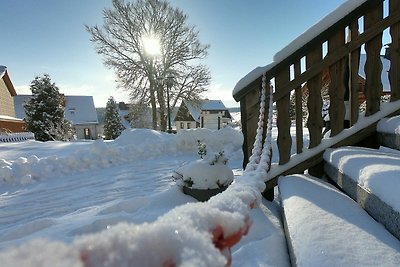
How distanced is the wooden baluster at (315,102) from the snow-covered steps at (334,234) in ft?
2.80

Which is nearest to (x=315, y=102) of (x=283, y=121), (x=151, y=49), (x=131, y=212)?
(x=283, y=121)

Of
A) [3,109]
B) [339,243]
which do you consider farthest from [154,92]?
[339,243]

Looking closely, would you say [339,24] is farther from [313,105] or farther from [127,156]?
[127,156]

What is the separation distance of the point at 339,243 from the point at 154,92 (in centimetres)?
1983

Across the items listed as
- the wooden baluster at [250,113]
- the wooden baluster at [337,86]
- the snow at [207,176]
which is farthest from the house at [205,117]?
the wooden baluster at [337,86]

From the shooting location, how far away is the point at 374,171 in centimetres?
169

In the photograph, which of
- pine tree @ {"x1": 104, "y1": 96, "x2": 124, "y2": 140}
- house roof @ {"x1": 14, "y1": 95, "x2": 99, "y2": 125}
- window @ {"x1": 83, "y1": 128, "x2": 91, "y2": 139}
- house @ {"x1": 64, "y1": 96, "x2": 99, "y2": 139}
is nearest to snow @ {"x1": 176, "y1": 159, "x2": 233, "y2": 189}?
pine tree @ {"x1": 104, "y1": 96, "x2": 124, "y2": 140}

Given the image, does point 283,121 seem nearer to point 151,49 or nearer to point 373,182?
point 373,182

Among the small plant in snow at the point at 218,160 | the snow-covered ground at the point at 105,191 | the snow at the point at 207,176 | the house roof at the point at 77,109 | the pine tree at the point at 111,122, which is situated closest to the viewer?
the snow-covered ground at the point at 105,191

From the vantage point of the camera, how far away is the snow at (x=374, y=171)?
4.69 ft

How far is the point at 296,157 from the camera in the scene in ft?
9.23

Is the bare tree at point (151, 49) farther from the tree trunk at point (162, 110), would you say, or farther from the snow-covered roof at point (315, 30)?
the snow-covered roof at point (315, 30)

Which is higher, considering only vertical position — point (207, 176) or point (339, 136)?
point (339, 136)

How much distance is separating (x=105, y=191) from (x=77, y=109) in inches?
1310
